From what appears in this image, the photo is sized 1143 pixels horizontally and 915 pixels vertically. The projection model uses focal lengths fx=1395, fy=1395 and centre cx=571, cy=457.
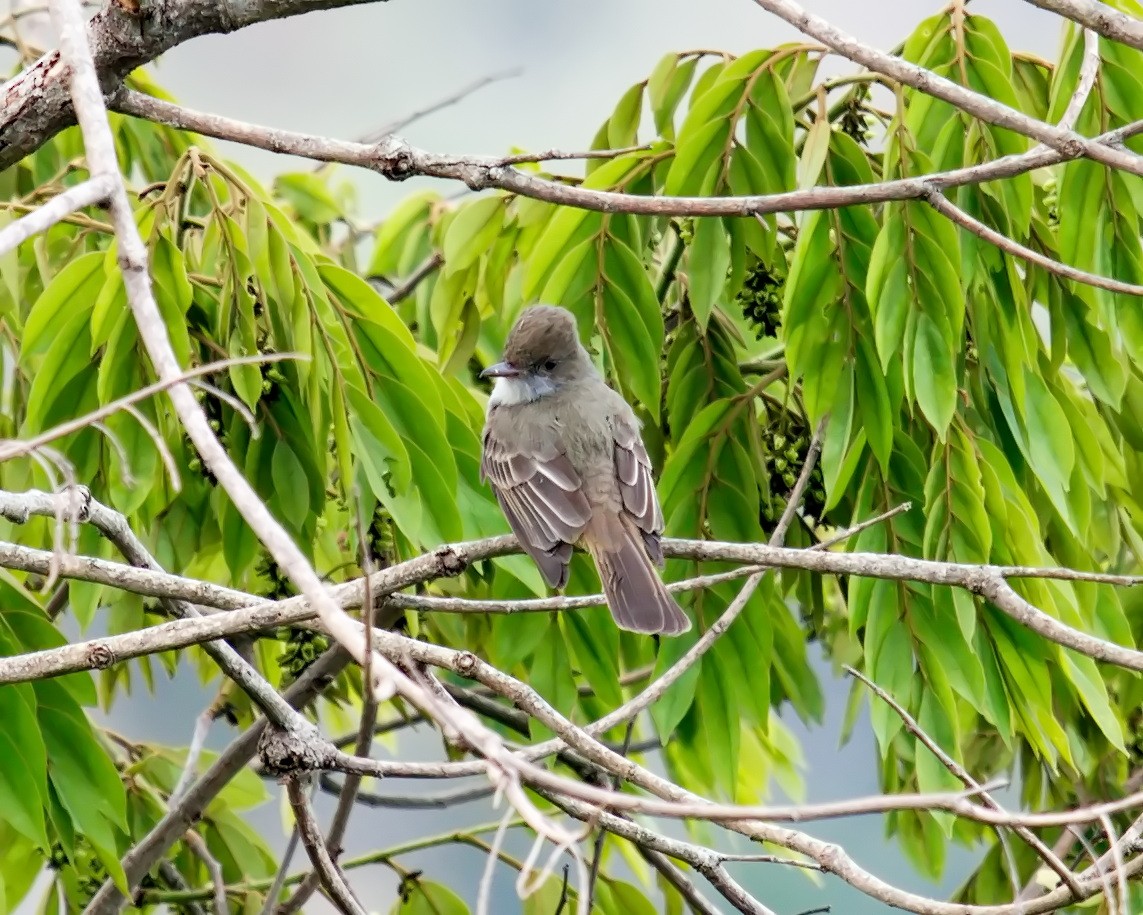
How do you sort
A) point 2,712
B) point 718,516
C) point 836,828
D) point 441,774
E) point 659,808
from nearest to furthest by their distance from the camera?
point 659,808
point 441,774
point 2,712
point 718,516
point 836,828

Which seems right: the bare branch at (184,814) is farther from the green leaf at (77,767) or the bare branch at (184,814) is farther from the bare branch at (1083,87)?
the bare branch at (1083,87)

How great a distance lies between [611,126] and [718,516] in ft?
3.32

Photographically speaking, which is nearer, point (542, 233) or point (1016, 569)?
point (1016, 569)

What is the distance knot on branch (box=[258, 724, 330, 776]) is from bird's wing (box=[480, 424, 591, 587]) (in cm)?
83

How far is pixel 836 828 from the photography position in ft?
27.3

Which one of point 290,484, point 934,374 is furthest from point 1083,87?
point 290,484

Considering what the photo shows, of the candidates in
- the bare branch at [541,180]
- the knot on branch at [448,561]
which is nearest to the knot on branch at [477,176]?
the bare branch at [541,180]

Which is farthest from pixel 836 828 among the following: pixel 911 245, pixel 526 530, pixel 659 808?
pixel 659 808

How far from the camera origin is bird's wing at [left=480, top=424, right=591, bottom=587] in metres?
3.25

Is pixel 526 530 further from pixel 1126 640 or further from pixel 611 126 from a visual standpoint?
pixel 1126 640

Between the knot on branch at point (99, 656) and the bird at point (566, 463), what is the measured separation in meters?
1.10

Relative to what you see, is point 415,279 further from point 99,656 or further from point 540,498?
point 99,656

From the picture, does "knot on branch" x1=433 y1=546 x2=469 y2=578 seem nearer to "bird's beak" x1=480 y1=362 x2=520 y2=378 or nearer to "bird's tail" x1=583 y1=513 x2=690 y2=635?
"bird's tail" x1=583 y1=513 x2=690 y2=635

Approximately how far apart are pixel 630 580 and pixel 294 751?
1024 mm
